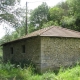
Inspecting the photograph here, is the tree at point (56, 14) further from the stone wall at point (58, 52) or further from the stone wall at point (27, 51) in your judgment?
the stone wall at point (58, 52)

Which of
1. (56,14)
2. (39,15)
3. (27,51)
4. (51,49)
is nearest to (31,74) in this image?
(51,49)

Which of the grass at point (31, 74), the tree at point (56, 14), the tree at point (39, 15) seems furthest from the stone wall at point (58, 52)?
the tree at point (39, 15)

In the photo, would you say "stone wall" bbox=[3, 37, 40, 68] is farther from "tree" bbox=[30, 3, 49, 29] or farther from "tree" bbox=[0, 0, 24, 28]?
"tree" bbox=[30, 3, 49, 29]

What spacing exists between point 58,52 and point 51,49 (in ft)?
2.32

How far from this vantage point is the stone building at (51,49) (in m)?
17.3

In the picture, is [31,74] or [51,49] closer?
[31,74]

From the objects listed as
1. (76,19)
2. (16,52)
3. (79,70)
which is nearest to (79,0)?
(76,19)

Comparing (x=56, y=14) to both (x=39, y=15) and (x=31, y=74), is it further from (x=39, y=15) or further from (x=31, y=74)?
(x=31, y=74)

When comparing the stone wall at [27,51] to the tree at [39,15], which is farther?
the tree at [39,15]

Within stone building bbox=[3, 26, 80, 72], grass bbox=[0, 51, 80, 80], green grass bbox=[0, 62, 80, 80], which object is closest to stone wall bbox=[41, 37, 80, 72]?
stone building bbox=[3, 26, 80, 72]

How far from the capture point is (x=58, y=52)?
1797 cm

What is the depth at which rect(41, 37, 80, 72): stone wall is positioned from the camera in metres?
17.3

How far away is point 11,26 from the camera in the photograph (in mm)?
20469

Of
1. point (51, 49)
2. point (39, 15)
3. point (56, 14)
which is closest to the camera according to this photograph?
point (51, 49)
